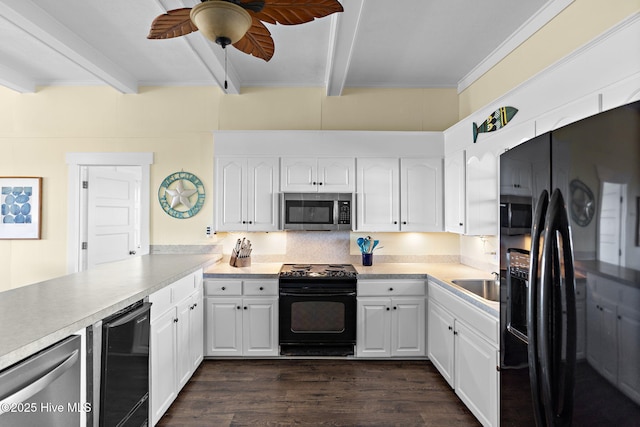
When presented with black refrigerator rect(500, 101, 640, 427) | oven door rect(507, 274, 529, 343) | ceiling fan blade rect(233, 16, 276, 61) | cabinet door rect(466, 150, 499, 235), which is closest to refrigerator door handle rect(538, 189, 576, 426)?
black refrigerator rect(500, 101, 640, 427)

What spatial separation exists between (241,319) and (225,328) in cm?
17

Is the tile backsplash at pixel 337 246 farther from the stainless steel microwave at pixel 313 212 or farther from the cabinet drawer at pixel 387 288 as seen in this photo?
the cabinet drawer at pixel 387 288

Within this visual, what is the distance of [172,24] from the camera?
1.71 m

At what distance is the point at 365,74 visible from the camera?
11.7ft

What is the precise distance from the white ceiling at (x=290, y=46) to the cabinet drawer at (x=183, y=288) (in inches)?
72.0

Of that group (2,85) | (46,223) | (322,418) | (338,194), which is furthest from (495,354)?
(2,85)

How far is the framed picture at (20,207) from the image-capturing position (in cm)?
377

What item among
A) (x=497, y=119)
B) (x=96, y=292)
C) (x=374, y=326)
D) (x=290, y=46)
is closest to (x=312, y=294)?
(x=374, y=326)

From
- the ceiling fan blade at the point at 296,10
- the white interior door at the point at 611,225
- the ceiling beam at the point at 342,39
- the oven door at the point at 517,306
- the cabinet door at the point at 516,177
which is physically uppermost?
the ceiling beam at the point at 342,39

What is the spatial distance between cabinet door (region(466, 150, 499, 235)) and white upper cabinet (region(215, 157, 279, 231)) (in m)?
Answer: 1.81

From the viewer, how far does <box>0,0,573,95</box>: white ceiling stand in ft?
7.92

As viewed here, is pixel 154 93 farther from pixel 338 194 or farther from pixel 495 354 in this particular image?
pixel 495 354

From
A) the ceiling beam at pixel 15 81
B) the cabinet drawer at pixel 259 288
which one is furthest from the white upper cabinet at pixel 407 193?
the ceiling beam at pixel 15 81

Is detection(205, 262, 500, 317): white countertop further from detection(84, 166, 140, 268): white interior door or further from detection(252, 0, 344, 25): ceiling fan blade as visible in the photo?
detection(252, 0, 344, 25): ceiling fan blade
